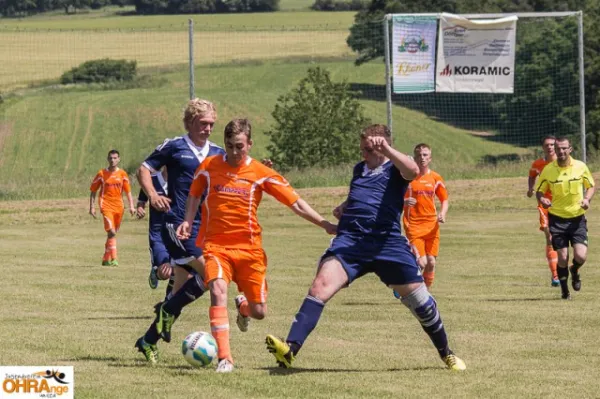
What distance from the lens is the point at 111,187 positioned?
2423cm

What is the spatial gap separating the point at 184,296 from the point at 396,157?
232 centimetres

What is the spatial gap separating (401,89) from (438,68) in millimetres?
1281

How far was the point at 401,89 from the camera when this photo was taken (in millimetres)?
37625

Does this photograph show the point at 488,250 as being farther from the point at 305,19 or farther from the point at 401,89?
the point at 305,19

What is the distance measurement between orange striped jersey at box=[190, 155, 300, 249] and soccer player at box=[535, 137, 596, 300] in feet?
24.1

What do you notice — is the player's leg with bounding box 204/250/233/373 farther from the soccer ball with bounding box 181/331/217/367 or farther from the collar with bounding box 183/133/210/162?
the collar with bounding box 183/133/210/162

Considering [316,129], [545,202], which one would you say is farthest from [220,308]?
[316,129]

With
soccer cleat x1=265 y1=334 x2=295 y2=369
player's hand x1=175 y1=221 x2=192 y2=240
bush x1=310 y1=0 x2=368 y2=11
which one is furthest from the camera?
bush x1=310 y1=0 x2=368 y2=11

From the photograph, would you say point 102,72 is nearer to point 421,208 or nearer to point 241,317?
point 421,208

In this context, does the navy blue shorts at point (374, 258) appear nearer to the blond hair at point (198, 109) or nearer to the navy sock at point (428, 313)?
the navy sock at point (428, 313)

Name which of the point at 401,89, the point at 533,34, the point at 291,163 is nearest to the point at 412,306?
the point at 401,89

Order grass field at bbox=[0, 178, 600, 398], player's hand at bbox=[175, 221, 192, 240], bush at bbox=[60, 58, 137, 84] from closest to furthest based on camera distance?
1. grass field at bbox=[0, 178, 600, 398]
2. player's hand at bbox=[175, 221, 192, 240]
3. bush at bbox=[60, 58, 137, 84]

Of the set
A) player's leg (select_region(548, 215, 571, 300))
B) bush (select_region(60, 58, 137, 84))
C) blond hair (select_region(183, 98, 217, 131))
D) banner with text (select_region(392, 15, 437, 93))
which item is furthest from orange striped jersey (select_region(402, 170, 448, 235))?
bush (select_region(60, 58, 137, 84))

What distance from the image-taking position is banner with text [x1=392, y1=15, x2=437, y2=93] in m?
37.5
